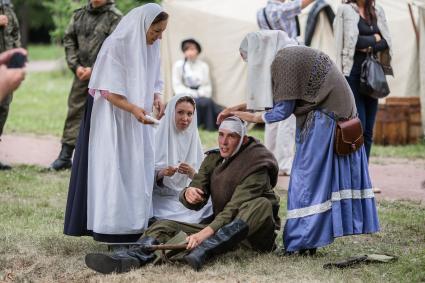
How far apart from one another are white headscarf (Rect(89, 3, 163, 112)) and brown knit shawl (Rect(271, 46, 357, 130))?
2.72ft

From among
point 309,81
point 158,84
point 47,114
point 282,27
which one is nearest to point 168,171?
point 158,84

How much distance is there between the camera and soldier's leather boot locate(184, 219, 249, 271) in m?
5.13

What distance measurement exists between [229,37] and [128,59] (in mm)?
7204

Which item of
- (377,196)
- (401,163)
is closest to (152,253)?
(377,196)

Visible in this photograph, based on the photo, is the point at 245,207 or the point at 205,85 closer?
the point at 245,207

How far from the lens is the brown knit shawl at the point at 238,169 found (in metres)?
5.48

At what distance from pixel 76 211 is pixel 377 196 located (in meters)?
3.26

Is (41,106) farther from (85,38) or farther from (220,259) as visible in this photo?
(220,259)

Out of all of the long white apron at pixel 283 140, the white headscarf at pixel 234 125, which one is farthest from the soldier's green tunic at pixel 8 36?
the white headscarf at pixel 234 125

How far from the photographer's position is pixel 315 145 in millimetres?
5461

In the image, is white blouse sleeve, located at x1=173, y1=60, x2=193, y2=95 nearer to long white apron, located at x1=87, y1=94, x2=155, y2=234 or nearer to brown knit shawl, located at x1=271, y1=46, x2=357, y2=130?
long white apron, located at x1=87, y1=94, x2=155, y2=234

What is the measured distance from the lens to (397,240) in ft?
20.3

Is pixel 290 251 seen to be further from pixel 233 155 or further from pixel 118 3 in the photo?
pixel 118 3

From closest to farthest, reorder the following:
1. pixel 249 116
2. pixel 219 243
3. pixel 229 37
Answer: pixel 219 243 → pixel 249 116 → pixel 229 37
